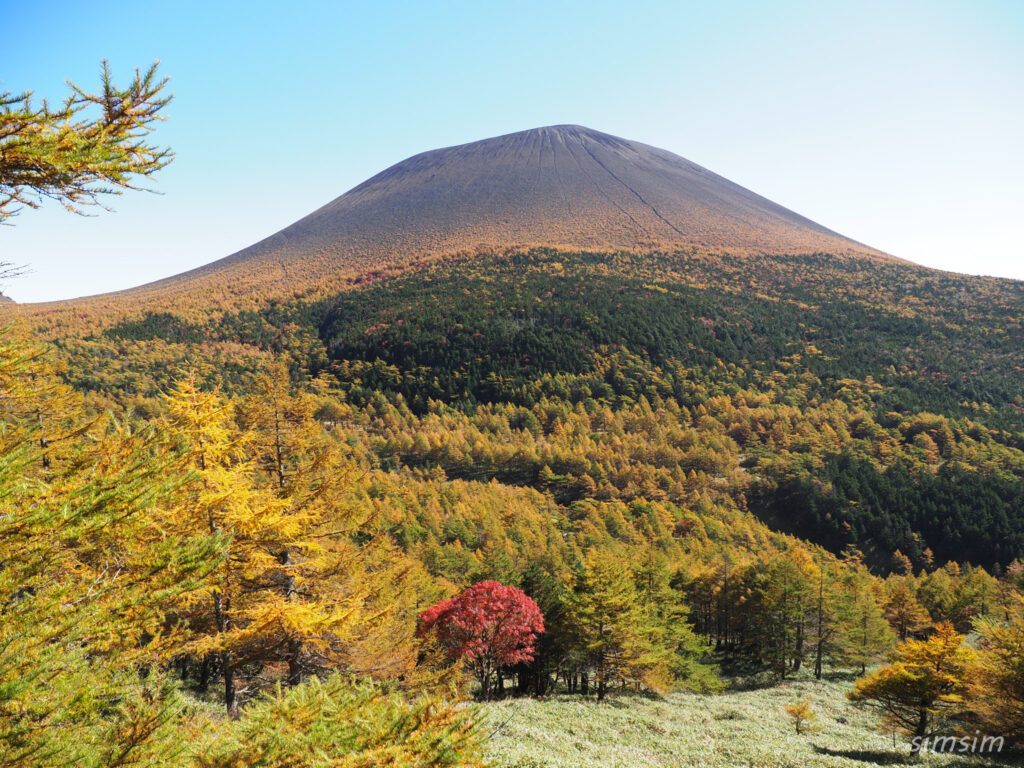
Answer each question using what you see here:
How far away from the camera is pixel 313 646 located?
11.9 m

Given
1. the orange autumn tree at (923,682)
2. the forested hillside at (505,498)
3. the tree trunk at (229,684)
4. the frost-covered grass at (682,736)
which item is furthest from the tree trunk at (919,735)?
the tree trunk at (229,684)

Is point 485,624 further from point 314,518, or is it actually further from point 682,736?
point 314,518

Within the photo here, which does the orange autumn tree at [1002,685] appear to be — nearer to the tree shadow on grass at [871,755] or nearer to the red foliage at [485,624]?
the tree shadow on grass at [871,755]

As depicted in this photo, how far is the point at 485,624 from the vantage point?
22.0 m

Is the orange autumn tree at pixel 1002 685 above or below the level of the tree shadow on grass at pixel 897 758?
above

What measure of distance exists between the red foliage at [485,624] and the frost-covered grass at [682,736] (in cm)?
237

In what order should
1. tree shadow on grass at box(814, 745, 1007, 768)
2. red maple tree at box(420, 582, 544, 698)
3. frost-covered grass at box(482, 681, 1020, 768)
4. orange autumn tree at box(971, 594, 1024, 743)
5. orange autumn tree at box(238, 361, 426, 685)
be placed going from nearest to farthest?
orange autumn tree at box(238, 361, 426, 685)
frost-covered grass at box(482, 681, 1020, 768)
orange autumn tree at box(971, 594, 1024, 743)
tree shadow on grass at box(814, 745, 1007, 768)
red maple tree at box(420, 582, 544, 698)

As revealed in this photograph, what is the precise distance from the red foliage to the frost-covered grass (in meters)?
2.37

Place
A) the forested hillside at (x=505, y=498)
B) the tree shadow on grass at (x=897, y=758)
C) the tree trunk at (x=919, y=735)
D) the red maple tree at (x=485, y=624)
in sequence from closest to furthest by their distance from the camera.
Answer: the forested hillside at (x=505, y=498) → the tree shadow on grass at (x=897, y=758) → the tree trunk at (x=919, y=735) → the red maple tree at (x=485, y=624)

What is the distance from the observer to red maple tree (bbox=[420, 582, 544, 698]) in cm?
2216

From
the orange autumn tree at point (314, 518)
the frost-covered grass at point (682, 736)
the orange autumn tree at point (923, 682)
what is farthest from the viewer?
the orange autumn tree at point (923, 682)

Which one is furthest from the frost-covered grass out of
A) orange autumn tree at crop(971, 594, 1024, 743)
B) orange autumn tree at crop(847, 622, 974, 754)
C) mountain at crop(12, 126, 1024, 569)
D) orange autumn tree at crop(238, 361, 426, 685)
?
mountain at crop(12, 126, 1024, 569)

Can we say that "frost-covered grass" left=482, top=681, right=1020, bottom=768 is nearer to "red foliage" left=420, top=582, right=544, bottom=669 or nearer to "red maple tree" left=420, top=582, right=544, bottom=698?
"red maple tree" left=420, top=582, right=544, bottom=698

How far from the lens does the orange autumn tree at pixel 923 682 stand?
2006cm
